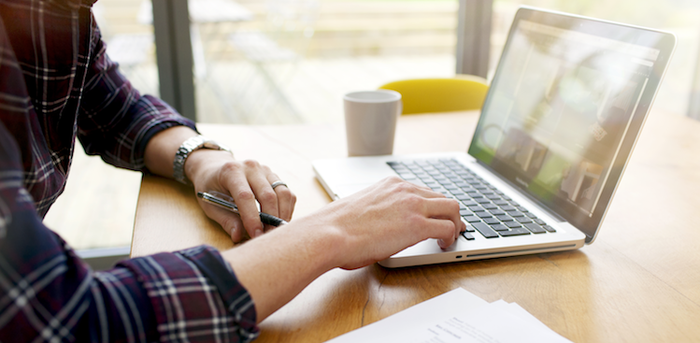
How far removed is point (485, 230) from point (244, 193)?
0.32 metres

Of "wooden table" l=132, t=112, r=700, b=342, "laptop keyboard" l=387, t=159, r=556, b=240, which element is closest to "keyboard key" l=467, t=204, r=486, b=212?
"laptop keyboard" l=387, t=159, r=556, b=240

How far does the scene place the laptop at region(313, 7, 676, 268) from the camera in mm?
649

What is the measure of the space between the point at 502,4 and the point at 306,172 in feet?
5.32

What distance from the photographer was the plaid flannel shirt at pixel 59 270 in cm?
39

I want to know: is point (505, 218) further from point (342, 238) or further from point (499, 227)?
point (342, 238)

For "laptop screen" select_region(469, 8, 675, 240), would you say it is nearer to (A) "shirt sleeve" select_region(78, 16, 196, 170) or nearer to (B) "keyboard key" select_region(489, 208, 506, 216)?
(B) "keyboard key" select_region(489, 208, 506, 216)

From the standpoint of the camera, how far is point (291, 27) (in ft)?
7.13

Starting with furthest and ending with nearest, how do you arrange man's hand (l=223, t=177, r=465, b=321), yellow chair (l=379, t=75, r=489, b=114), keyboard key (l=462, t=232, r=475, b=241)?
yellow chair (l=379, t=75, r=489, b=114) → keyboard key (l=462, t=232, r=475, b=241) → man's hand (l=223, t=177, r=465, b=321)

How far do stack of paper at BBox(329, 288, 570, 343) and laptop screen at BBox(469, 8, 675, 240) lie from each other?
225mm

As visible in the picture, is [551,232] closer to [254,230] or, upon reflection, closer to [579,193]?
[579,193]

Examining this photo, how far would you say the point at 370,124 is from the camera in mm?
980

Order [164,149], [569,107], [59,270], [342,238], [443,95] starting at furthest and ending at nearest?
[443,95]
[164,149]
[569,107]
[342,238]
[59,270]

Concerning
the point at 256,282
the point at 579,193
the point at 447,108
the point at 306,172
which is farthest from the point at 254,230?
the point at 447,108

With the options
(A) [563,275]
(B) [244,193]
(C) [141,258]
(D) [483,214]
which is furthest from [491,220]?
(C) [141,258]
